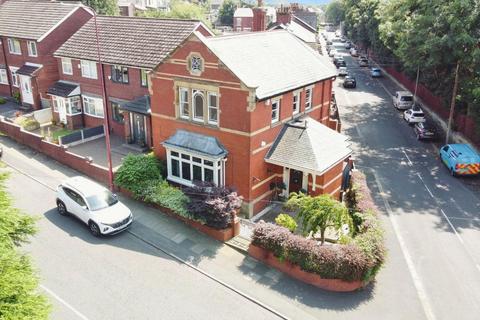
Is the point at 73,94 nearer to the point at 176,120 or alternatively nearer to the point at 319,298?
the point at 176,120

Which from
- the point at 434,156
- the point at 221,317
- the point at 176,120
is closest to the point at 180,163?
the point at 176,120

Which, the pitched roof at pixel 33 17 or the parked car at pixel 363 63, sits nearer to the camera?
the pitched roof at pixel 33 17

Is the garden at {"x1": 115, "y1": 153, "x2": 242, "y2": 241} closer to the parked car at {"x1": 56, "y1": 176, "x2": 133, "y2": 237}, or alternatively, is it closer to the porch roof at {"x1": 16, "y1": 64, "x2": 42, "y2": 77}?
the parked car at {"x1": 56, "y1": 176, "x2": 133, "y2": 237}

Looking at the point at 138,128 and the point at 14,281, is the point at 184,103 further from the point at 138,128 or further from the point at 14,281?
the point at 14,281

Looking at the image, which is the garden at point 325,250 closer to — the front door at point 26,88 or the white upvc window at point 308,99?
the white upvc window at point 308,99

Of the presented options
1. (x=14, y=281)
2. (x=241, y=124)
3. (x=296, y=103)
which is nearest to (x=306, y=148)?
(x=241, y=124)

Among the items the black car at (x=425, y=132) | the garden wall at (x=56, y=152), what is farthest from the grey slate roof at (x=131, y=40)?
the black car at (x=425, y=132)
